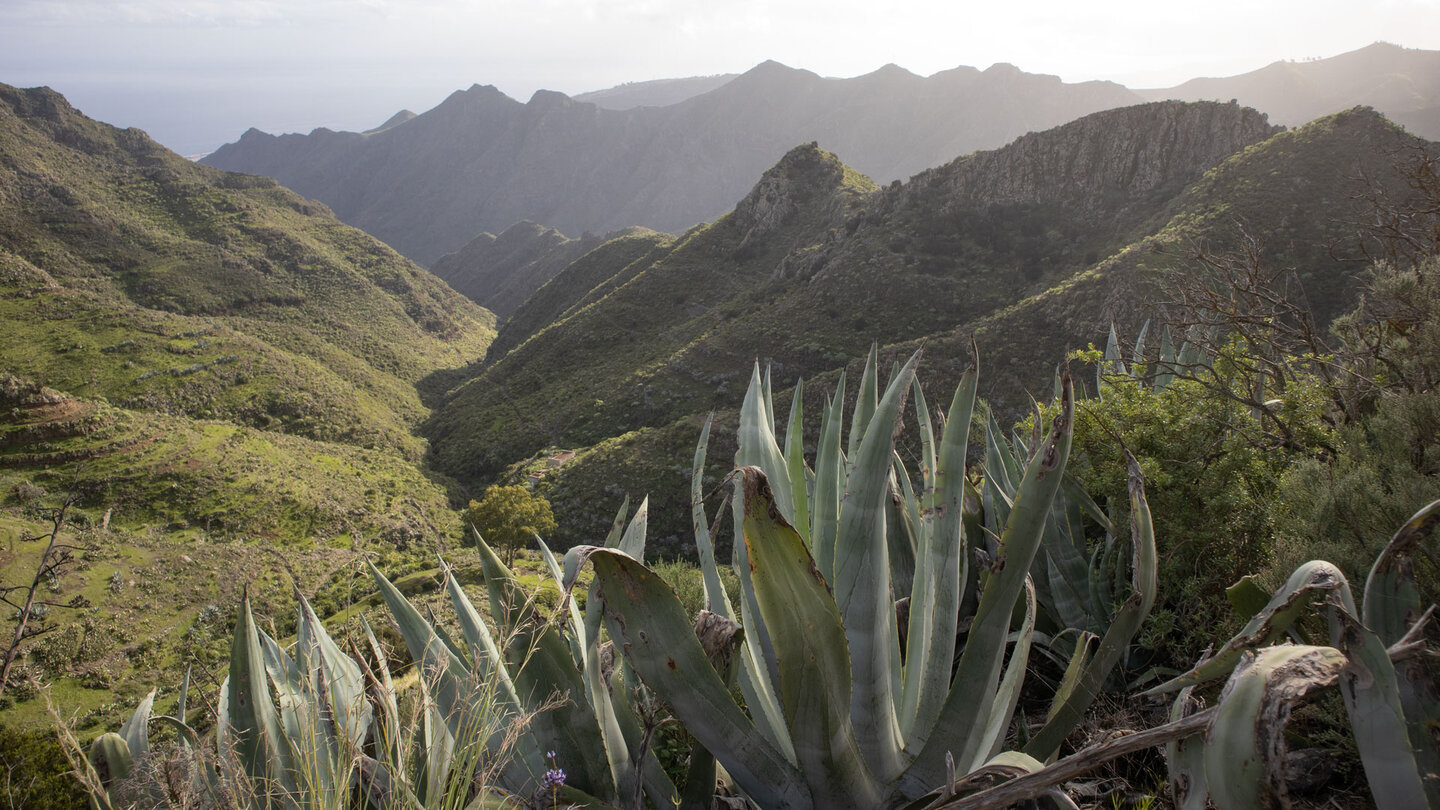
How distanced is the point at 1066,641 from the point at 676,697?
1.94m

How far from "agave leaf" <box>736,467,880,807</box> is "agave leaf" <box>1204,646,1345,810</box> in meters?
0.60

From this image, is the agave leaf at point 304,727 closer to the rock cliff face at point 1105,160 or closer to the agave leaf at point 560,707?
the agave leaf at point 560,707

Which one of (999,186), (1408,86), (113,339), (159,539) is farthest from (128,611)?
(1408,86)

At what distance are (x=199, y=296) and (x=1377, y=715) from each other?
61380 millimetres

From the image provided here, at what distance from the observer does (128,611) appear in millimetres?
15414

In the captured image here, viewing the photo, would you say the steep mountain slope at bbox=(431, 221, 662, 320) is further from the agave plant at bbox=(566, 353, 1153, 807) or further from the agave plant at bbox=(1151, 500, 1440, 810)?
the agave plant at bbox=(1151, 500, 1440, 810)

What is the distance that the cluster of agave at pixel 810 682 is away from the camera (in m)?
1.05

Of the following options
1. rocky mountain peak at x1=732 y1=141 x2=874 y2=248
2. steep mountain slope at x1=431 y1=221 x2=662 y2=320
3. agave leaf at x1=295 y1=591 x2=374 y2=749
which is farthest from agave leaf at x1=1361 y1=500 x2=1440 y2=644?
steep mountain slope at x1=431 y1=221 x2=662 y2=320

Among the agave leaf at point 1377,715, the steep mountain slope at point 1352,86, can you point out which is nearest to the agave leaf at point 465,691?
the agave leaf at point 1377,715

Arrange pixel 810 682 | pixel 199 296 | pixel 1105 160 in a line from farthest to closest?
pixel 199 296
pixel 1105 160
pixel 810 682

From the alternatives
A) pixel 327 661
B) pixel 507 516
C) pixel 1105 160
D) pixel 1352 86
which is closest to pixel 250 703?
pixel 327 661

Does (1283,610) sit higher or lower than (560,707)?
higher

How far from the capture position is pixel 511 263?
111 m

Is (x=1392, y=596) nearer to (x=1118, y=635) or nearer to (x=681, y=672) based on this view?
(x=1118, y=635)
